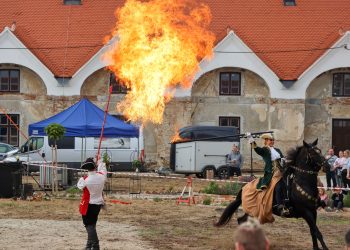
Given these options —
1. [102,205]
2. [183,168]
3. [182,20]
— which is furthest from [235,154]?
[102,205]

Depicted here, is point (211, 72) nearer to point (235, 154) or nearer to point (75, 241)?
point (235, 154)

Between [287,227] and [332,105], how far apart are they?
2457cm

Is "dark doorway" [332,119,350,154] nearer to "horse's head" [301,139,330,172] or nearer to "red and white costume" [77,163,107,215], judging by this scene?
"horse's head" [301,139,330,172]

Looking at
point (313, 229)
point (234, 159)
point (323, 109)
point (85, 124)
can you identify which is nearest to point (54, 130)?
point (85, 124)

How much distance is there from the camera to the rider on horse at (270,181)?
14.4 m

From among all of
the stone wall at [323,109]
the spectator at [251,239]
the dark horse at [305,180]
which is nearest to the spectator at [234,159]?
the stone wall at [323,109]

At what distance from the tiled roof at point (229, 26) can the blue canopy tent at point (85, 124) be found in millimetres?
13440

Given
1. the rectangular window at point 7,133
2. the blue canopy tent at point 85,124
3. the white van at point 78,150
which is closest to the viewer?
the blue canopy tent at point 85,124

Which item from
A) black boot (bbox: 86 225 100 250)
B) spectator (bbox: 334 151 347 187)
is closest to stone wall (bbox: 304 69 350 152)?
spectator (bbox: 334 151 347 187)

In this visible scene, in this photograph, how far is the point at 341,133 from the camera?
136 feet

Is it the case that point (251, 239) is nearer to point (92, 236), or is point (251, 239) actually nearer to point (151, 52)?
point (92, 236)

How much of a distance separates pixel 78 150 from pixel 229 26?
42.0ft

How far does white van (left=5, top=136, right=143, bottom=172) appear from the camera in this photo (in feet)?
110

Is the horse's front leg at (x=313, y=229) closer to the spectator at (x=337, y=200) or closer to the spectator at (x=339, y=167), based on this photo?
the spectator at (x=337, y=200)
